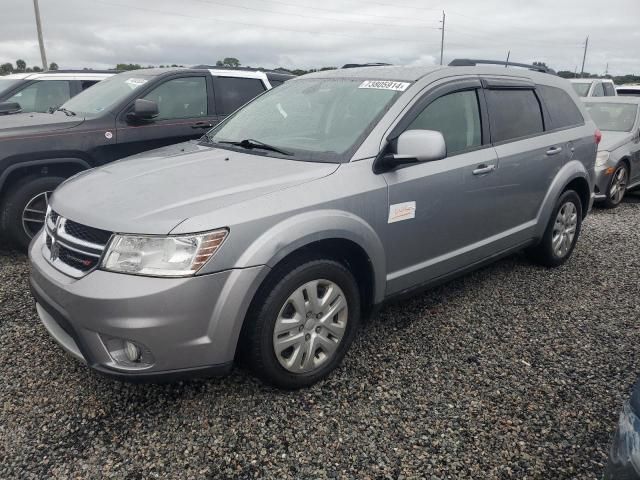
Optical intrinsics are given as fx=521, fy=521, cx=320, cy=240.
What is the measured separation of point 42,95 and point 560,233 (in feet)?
23.4

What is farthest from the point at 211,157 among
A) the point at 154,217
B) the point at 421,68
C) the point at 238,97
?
the point at 238,97

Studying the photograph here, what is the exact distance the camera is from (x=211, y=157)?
313 centimetres

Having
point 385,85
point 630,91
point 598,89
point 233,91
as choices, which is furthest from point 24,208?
point 630,91

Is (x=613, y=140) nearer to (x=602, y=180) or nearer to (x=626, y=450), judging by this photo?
(x=602, y=180)

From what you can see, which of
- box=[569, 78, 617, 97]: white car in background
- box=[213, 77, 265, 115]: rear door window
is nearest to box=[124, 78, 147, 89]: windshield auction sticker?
box=[213, 77, 265, 115]: rear door window

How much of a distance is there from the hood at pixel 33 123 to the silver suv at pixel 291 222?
1792 mm

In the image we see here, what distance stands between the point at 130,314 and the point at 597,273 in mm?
4042

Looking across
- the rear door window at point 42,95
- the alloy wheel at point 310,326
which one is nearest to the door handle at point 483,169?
the alloy wheel at point 310,326

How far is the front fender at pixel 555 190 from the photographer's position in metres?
4.22

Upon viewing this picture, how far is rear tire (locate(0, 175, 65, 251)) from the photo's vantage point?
4539 mm

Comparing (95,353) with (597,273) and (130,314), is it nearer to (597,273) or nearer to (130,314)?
(130,314)

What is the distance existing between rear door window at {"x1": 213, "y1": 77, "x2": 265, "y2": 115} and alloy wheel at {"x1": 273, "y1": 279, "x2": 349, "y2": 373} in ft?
12.2

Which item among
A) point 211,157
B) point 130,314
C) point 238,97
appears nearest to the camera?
point 130,314

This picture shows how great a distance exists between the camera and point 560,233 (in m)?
4.59
